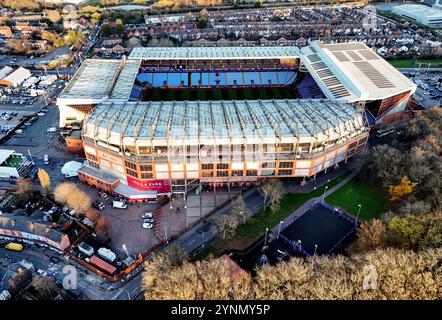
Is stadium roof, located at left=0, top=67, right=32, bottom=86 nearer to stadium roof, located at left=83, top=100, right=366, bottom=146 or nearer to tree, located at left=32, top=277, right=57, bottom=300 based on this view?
stadium roof, located at left=83, top=100, right=366, bottom=146

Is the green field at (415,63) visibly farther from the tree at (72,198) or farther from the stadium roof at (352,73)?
the tree at (72,198)

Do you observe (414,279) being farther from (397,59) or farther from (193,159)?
(397,59)

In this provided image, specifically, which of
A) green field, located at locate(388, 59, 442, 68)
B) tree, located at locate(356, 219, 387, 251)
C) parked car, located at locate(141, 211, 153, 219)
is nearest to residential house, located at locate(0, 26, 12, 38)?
parked car, located at locate(141, 211, 153, 219)

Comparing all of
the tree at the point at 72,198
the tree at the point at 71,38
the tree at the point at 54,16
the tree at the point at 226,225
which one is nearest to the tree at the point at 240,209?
the tree at the point at 226,225

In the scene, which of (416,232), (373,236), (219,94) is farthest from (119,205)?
(219,94)

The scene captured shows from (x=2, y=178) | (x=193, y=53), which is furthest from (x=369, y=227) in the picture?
(x=193, y=53)

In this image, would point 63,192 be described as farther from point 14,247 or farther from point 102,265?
point 102,265

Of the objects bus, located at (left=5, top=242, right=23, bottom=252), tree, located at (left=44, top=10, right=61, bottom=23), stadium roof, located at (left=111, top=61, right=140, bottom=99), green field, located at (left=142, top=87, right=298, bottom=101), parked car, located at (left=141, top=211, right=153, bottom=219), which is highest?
tree, located at (left=44, top=10, right=61, bottom=23)
